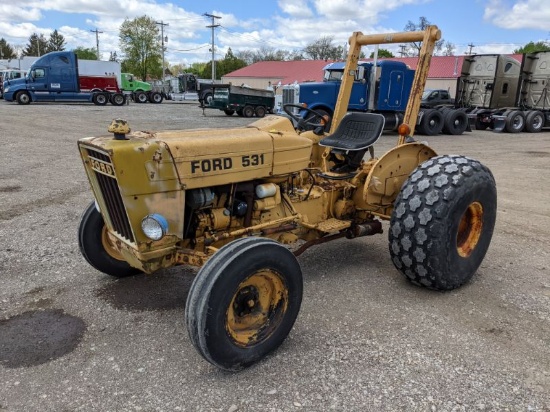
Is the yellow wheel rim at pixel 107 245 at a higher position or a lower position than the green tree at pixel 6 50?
lower

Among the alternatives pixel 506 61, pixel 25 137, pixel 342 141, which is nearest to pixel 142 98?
pixel 25 137

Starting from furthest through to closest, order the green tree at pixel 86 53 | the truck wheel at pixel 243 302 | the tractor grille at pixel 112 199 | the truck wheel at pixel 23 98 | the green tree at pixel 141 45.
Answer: the green tree at pixel 86 53 < the green tree at pixel 141 45 < the truck wheel at pixel 23 98 < the tractor grille at pixel 112 199 < the truck wheel at pixel 243 302

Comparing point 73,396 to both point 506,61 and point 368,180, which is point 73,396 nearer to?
point 368,180

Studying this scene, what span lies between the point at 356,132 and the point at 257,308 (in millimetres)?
2261

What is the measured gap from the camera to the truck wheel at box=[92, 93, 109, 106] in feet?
→ 93.6

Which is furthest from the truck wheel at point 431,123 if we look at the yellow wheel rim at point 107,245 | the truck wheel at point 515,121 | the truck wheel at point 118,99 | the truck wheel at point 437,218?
the truck wheel at point 118,99

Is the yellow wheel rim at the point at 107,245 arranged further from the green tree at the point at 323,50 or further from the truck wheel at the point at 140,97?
the green tree at the point at 323,50

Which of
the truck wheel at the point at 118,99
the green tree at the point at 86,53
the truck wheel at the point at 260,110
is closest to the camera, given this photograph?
the truck wheel at the point at 260,110

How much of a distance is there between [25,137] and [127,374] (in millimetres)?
12972

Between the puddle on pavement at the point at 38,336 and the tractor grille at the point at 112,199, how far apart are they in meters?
0.85

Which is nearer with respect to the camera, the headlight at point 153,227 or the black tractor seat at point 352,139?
the headlight at point 153,227

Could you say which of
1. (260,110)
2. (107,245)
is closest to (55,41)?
(260,110)

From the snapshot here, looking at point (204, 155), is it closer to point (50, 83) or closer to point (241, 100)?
point (241, 100)

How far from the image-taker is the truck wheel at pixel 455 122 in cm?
1814
